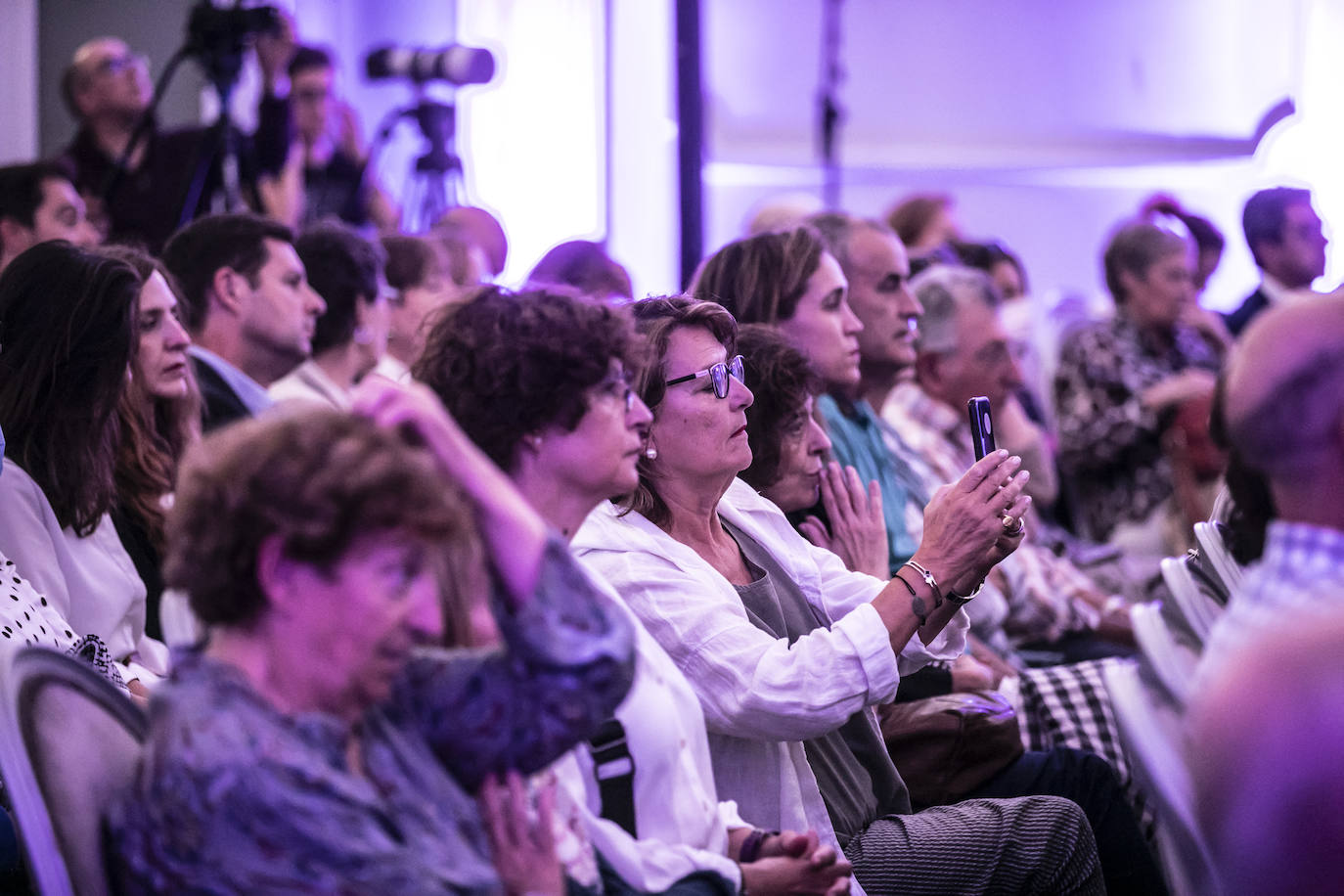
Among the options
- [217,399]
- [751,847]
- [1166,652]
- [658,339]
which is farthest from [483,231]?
[1166,652]

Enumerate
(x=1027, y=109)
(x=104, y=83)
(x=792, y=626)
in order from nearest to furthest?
(x=792, y=626)
(x=104, y=83)
(x=1027, y=109)

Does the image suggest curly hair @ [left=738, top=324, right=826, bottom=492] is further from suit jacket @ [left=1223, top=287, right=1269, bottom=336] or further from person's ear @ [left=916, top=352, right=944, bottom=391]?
suit jacket @ [left=1223, top=287, right=1269, bottom=336]

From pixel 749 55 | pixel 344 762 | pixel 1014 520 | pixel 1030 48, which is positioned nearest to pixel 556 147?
pixel 749 55

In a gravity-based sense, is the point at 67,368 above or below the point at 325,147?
below

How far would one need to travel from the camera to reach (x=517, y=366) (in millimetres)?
1548

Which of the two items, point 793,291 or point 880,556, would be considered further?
point 793,291

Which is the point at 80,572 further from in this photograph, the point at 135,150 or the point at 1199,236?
the point at 1199,236

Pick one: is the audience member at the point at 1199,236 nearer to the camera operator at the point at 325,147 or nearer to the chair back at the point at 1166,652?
the camera operator at the point at 325,147

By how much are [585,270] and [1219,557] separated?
1.99 meters

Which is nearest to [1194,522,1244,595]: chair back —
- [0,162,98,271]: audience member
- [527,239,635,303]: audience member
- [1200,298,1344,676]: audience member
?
[1200,298,1344,676]: audience member

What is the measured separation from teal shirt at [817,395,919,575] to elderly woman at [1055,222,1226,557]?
1467 millimetres

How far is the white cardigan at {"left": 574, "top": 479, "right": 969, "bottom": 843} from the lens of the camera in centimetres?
173

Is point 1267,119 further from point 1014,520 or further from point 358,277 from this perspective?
point 1014,520

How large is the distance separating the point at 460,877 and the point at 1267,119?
7544 millimetres
